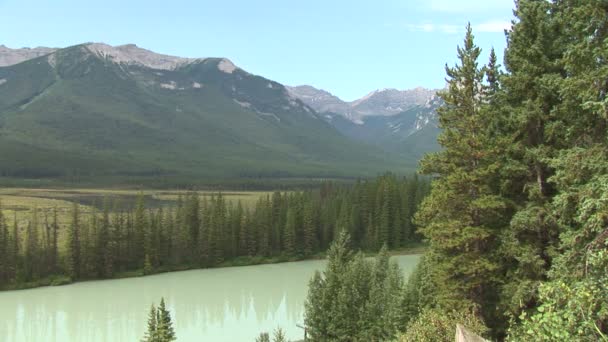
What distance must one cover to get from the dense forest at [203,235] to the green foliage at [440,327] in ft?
244

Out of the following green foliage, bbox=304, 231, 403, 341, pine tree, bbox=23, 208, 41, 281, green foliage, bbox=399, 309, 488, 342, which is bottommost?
pine tree, bbox=23, 208, 41, 281

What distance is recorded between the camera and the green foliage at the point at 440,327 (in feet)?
59.2

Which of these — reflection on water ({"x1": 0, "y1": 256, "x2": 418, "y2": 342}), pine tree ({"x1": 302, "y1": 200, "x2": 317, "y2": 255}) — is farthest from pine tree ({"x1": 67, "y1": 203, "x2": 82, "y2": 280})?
pine tree ({"x1": 302, "y1": 200, "x2": 317, "y2": 255})

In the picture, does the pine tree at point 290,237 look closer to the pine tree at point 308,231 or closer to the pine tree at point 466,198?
the pine tree at point 308,231

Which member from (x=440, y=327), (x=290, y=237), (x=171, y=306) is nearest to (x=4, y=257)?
(x=171, y=306)

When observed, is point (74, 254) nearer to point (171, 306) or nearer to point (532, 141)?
point (171, 306)

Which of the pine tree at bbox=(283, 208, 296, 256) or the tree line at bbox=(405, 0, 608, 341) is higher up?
the tree line at bbox=(405, 0, 608, 341)

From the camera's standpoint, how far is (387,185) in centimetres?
11188

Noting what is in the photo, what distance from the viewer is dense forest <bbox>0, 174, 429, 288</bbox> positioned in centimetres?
8231

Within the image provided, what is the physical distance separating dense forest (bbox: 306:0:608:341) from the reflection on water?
33.5m

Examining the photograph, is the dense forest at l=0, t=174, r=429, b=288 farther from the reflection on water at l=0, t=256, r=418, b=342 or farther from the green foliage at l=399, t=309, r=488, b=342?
the green foliage at l=399, t=309, r=488, b=342

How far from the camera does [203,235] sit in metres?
94.7

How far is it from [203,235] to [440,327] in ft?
262

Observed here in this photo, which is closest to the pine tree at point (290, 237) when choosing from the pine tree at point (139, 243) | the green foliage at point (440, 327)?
the pine tree at point (139, 243)
